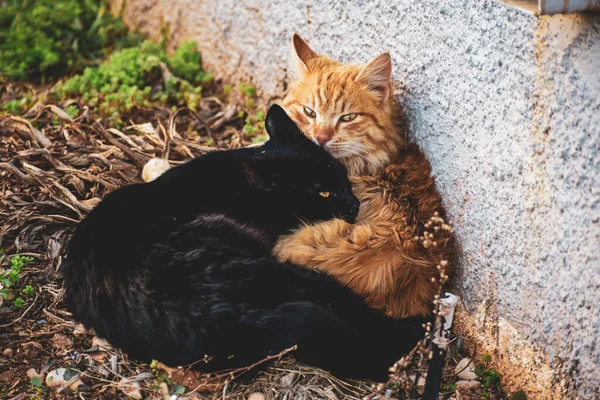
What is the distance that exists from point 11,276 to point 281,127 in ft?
5.17

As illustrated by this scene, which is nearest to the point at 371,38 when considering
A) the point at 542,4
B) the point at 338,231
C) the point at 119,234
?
the point at 338,231

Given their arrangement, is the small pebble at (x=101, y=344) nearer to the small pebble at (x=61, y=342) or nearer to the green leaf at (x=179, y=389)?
the small pebble at (x=61, y=342)

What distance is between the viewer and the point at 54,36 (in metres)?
5.90

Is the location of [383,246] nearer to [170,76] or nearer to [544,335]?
[544,335]

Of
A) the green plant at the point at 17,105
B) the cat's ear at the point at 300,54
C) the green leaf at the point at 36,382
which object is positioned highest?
the cat's ear at the point at 300,54

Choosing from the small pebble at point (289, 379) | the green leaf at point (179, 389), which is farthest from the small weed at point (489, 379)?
the green leaf at point (179, 389)

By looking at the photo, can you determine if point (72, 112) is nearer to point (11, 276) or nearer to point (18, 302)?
point (11, 276)

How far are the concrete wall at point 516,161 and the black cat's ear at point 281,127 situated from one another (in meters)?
0.66

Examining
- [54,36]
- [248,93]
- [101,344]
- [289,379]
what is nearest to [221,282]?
[289,379]

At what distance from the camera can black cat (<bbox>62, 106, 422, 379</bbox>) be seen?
2.57 meters

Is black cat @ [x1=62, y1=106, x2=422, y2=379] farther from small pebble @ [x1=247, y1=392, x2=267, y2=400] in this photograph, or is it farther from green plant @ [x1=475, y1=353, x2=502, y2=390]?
green plant @ [x1=475, y1=353, x2=502, y2=390]

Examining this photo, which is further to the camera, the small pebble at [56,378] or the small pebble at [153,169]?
the small pebble at [153,169]

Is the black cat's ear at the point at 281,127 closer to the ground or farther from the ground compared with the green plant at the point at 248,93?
farther from the ground

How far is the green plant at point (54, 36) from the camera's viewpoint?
559cm
